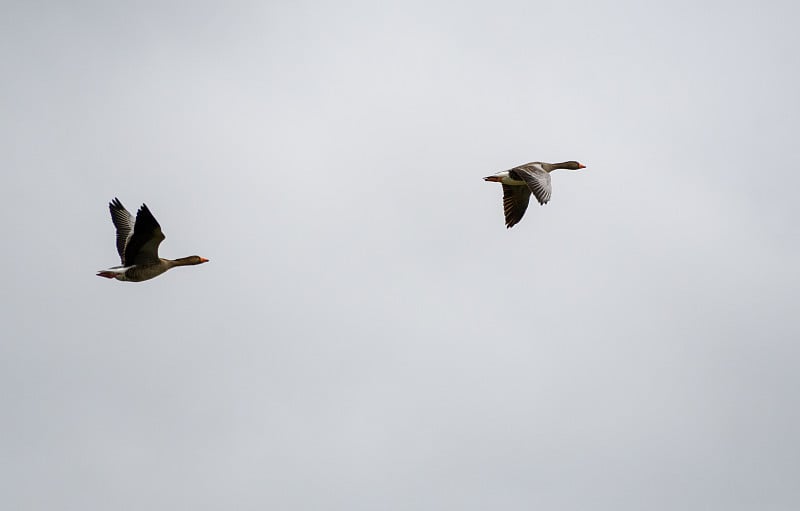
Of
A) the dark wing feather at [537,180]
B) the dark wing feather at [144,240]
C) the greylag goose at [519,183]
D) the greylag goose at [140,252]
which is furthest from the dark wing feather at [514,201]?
the dark wing feather at [144,240]

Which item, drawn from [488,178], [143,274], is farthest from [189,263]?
[488,178]

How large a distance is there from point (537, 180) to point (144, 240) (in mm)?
10369

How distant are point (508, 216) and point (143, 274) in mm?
10561

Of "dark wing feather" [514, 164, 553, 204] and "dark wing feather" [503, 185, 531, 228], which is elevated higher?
"dark wing feather" [514, 164, 553, 204]

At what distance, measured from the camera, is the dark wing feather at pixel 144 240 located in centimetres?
2725

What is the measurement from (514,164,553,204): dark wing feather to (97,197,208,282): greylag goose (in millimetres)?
9406

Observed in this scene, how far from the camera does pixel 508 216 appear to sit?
31.7 m

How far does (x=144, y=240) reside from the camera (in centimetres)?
2795

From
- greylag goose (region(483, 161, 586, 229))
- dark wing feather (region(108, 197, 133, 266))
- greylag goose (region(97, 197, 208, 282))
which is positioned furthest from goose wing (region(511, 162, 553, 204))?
dark wing feather (region(108, 197, 133, 266))

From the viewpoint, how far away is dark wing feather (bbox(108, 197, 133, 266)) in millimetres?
29781

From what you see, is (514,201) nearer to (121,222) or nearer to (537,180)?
(537,180)

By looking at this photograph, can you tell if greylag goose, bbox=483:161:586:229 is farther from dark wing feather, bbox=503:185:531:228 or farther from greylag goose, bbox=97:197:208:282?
greylag goose, bbox=97:197:208:282

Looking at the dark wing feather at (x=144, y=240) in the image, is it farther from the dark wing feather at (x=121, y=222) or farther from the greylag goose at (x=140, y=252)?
the dark wing feather at (x=121, y=222)

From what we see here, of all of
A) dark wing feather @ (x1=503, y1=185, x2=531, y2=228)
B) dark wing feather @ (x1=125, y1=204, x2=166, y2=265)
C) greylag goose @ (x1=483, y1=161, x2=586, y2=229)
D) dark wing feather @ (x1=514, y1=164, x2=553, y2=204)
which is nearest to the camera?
dark wing feather @ (x1=125, y1=204, x2=166, y2=265)
